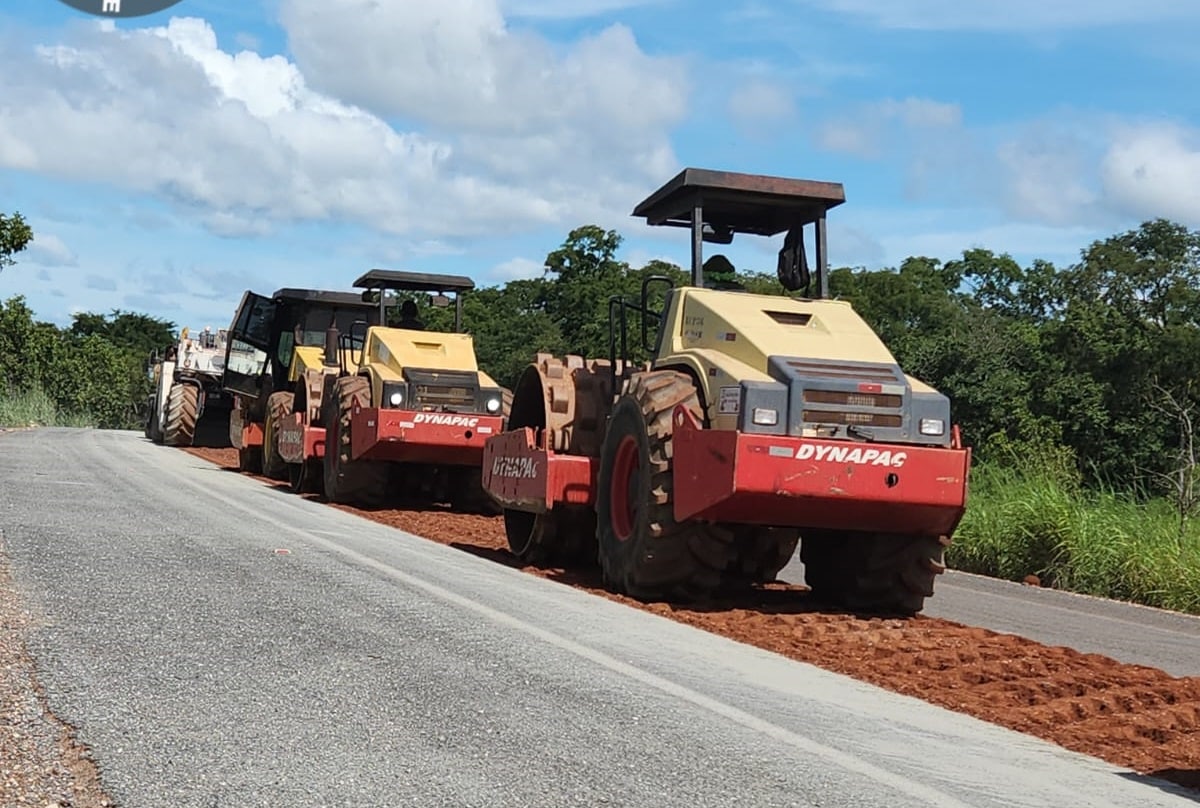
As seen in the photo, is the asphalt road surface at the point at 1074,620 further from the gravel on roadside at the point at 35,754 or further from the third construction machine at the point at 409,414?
the gravel on roadside at the point at 35,754

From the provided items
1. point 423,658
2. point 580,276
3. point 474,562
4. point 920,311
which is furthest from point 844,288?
point 423,658

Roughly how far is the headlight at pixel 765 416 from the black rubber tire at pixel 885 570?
4.86ft

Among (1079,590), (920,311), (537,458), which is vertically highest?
(920,311)

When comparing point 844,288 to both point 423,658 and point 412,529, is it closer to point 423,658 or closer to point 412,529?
point 412,529

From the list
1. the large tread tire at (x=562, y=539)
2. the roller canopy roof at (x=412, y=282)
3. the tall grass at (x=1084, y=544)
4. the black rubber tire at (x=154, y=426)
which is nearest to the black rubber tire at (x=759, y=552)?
the large tread tire at (x=562, y=539)

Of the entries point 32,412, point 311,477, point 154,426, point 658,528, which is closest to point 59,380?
point 32,412

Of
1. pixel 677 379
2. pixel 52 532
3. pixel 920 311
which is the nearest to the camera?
pixel 677 379

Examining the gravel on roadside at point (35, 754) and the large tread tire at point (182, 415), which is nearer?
the gravel on roadside at point (35, 754)

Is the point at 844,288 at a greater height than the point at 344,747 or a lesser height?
greater

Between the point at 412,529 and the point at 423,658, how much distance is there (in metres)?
8.23

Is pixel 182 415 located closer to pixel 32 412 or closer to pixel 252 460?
pixel 252 460

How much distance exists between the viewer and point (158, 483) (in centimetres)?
1708

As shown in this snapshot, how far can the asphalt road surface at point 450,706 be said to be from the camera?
452cm

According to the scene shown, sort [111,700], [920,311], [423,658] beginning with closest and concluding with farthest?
[111,700] → [423,658] → [920,311]
